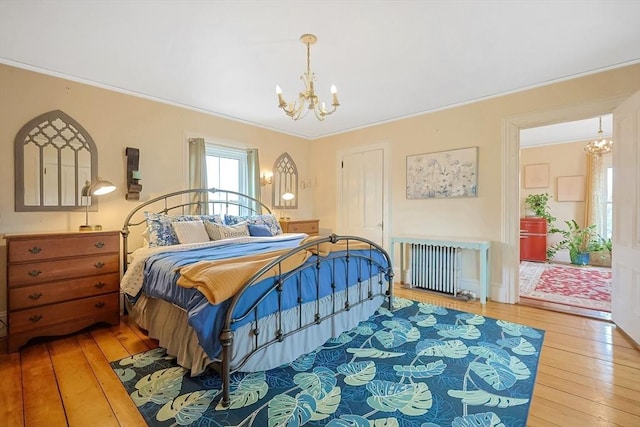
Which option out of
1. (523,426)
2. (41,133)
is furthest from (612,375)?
(41,133)

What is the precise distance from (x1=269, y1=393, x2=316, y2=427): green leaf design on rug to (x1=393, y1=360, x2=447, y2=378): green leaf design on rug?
2.36 feet

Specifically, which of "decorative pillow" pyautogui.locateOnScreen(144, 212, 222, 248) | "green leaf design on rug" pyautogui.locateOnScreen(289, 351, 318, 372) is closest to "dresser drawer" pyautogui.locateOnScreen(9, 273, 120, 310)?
"decorative pillow" pyautogui.locateOnScreen(144, 212, 222, 248)

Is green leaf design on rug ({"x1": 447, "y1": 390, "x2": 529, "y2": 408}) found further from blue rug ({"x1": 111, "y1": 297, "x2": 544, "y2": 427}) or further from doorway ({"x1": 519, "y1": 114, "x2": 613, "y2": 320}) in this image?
Result: doorway ({"x1": 519, "y1": 114, "x2": 613, "y2": 320})

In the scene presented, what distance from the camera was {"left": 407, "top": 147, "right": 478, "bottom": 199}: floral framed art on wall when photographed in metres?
4.07

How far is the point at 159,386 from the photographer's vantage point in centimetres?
203

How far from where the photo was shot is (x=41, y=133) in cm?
304

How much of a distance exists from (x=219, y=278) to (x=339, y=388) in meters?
1.08

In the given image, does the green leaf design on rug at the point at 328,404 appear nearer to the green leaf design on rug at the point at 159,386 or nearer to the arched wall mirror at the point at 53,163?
the green leaf design on rug at the point at 159,386

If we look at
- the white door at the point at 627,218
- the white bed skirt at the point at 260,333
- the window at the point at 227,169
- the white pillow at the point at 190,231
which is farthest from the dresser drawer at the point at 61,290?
the white door at the point at 627,218

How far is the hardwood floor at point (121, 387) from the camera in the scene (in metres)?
1.74

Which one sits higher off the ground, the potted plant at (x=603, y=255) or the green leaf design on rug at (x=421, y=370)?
the potted plant at (x=603, y=255)

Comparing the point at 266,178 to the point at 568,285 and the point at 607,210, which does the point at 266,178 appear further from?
the point at 607,210

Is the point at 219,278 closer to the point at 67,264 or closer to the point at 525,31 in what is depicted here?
the point at 67,264

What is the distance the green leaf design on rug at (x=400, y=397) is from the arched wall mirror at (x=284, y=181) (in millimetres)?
3747
